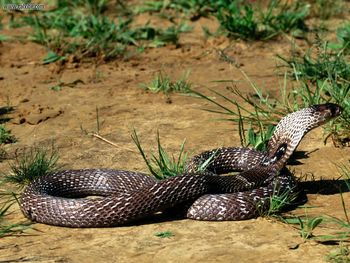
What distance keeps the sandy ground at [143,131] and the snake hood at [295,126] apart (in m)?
0.50

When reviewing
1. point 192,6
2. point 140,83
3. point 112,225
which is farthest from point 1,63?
point 112,225

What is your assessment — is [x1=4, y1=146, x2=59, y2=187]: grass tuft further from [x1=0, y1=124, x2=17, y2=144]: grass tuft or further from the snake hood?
the snake hood

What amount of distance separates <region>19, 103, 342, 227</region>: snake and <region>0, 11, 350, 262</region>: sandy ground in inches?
4.2

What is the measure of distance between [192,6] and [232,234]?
268 inches

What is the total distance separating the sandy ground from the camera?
23.5 ft

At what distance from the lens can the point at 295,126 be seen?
8180 millimetres

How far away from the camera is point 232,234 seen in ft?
24.5

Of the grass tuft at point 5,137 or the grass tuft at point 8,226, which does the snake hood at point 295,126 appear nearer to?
the grass tuft at point 8,226

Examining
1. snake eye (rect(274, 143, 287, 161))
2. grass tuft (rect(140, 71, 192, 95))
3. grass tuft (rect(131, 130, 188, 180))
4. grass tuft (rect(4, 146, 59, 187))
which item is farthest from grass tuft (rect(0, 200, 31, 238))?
grass tuft (rect(140, 71, 192, 95))

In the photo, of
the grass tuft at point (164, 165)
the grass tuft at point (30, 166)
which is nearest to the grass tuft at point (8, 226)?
the grass tuft at point (30, 166)

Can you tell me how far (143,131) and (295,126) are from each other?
2.40 m

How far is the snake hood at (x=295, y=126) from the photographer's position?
8.16 metres

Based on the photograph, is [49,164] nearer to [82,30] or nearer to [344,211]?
[344,211]

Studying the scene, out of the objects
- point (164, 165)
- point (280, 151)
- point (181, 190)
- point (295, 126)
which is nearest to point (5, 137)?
point (164, 165)
